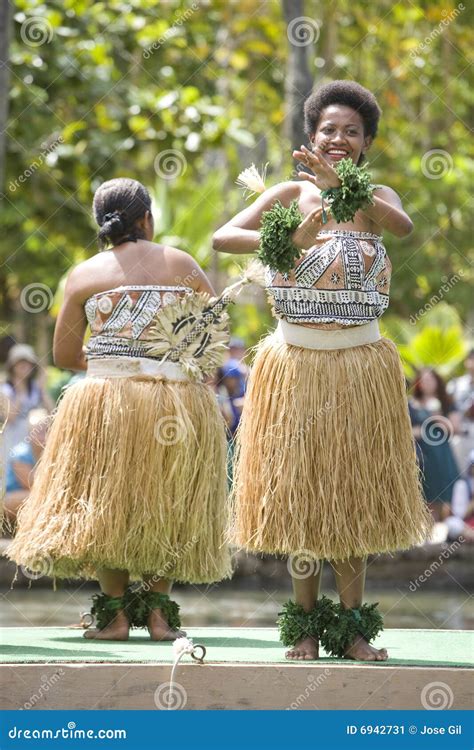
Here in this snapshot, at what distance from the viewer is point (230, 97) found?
18.8 metres

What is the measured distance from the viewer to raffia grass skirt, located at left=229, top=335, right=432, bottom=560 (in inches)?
177

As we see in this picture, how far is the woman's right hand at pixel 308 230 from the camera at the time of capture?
14.5 feet

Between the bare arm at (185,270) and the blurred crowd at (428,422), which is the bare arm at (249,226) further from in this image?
the blurred crowd at (428,422)

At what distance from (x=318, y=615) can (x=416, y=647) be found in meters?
0.66

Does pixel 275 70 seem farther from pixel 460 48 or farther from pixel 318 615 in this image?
pixel 318 615

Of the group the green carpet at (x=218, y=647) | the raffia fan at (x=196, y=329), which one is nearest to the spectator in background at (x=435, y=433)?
the green carpet at (x=218, y=647)

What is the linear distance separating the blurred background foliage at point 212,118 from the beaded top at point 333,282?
775 millimetres

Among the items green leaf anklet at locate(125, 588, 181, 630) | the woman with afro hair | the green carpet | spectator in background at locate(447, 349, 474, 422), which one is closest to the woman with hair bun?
green leaf anklet at locate(125, 588, 181, 630)

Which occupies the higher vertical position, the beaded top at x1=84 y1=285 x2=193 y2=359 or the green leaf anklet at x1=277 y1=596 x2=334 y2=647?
the beaded top at x1=84 y1=285 x2=193 y2=359

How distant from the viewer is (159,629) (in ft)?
17.1

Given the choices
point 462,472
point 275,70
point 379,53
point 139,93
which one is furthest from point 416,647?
point 379,53

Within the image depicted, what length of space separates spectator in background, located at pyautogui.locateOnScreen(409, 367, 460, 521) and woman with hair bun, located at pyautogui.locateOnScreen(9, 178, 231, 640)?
4.28 m

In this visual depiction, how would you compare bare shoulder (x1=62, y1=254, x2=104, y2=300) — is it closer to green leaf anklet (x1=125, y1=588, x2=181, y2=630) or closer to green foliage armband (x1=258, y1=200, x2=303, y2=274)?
green foliage armband (x1=258, y1=200, x2=303, y2=274)

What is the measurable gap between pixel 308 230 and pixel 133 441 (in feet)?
3.68
